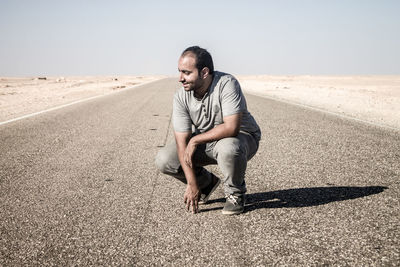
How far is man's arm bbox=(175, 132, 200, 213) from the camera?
3.07 metres

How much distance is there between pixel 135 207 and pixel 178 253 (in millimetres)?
976

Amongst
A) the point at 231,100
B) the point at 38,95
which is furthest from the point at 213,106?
the point at 38,95

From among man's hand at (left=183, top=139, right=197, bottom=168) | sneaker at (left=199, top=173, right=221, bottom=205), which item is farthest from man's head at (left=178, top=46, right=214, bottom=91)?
sneaker at (left=199, top=173, right=221, bottom=205)

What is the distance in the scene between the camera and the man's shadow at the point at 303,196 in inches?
129

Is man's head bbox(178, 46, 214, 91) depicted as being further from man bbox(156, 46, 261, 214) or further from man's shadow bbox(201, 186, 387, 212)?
man's shadow bbox(201, 186, 387, 212)

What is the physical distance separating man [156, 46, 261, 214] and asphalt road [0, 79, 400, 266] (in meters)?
0.28

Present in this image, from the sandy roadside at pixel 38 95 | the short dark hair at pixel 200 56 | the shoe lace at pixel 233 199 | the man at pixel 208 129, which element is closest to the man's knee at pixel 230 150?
the man at pixel 208 129

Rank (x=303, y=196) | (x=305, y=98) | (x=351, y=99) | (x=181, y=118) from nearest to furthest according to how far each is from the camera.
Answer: (x=181, y=118) → (x=303, y=196) → (x=351, y=99) → (x=305, y=98)

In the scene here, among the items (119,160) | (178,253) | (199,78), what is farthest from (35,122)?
(178,253)

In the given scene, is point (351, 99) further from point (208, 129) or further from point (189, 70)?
point (189, 70)

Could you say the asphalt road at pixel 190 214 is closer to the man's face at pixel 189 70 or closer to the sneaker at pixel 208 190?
the sneaker at pixel 208 190

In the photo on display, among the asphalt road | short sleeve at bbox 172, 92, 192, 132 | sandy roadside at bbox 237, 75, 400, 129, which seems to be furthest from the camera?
sandy roadside at bbox 237, 75, 400, 129

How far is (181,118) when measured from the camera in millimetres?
3248

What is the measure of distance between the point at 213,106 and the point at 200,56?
0.47 meters
